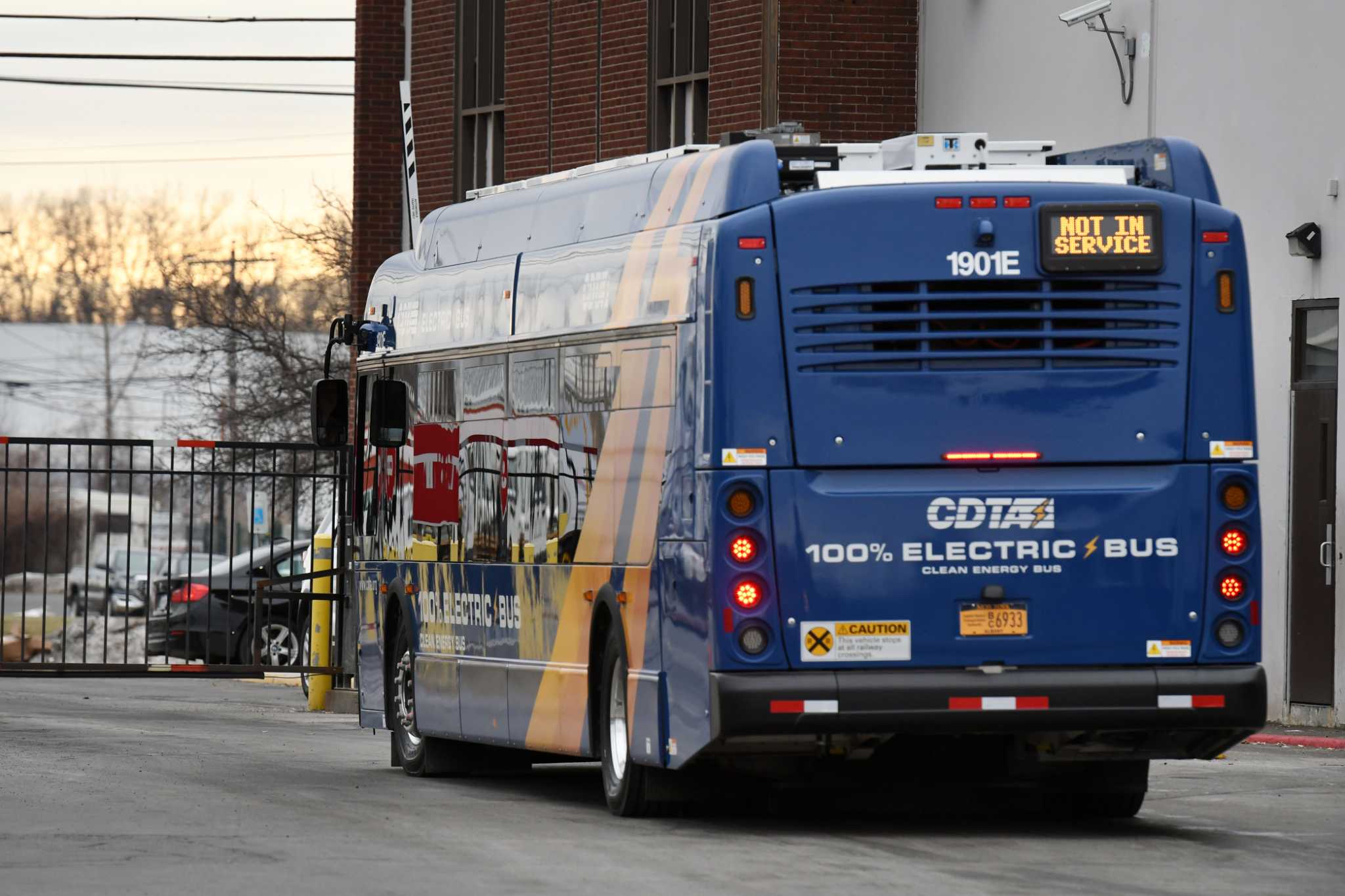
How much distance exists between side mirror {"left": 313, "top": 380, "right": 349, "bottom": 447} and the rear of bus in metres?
6.09

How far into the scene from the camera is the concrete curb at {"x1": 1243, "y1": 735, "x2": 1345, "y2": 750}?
18.8 m

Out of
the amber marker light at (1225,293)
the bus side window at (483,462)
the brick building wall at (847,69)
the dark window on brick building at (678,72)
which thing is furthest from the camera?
the dark window on brick building at (678,72)

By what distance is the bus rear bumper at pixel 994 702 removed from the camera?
11.5m

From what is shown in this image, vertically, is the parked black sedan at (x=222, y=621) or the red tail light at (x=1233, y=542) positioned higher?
the red tail light at (x=1233, y=542)

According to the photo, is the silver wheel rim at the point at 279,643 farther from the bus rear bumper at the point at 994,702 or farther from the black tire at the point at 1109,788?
the bus rear bumper at the point at 994,702

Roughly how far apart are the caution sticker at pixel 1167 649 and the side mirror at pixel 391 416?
6.21 metres

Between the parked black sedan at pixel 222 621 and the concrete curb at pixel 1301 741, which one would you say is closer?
the concrete curb at pixel 1301 741

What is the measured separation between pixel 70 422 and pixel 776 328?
342 ft

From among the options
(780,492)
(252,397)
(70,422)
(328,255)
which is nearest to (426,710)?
(780,492)

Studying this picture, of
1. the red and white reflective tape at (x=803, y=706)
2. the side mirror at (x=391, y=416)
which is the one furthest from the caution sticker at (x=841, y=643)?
the side mirror at (x=391, y=416)

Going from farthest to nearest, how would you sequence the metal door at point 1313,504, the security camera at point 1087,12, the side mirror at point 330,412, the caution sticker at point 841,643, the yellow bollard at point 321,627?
the yellow bollard at point 321,627 → the security camera at point 1087,12 → the metal door at point 1313,504 → the side mirror at point 330,412 → the caution sticker at point 841,643

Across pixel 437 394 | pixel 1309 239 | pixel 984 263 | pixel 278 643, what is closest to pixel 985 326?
pixel 984 263

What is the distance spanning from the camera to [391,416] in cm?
1670

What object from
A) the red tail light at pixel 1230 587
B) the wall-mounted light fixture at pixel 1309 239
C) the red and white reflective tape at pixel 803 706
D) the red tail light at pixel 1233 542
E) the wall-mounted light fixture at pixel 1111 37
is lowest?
the red and white reflective tape at pixel 803 706
